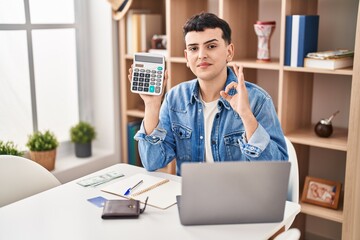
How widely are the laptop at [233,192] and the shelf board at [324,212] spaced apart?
3.73 feet

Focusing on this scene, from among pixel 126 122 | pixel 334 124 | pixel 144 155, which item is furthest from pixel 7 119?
pixel 334 124

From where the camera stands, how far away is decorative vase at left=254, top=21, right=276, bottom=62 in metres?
2.53

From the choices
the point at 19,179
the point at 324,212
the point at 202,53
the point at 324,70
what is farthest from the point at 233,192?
the point at 324,212

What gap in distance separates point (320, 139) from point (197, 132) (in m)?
0.85

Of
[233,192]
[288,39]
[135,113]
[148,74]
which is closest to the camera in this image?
[233,192]

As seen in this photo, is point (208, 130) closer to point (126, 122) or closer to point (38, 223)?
point (38, 223)

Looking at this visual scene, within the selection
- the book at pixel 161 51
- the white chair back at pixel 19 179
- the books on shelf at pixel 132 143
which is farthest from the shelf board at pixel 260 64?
the white chair back at pixel 19 179

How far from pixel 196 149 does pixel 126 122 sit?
132 centimetres

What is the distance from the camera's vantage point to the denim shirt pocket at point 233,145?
183 cm

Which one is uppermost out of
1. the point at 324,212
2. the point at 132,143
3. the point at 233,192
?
the point at 233,192

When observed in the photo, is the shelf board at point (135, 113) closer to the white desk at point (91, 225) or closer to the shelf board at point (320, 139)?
the shelf board at point (320, 139)

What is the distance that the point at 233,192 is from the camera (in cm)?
132

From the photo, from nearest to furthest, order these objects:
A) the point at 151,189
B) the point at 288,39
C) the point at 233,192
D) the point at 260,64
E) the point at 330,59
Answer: the point at 233,192 → the point at 151,189 → the point at 330,59 → the point at 288,39 → the point at 260,64

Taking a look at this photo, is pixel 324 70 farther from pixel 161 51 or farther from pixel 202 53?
pixel 161 51
